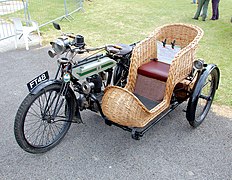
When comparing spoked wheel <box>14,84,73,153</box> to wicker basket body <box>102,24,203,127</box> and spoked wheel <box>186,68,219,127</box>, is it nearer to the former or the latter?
wicker basket body <box>102,24,203,127</box>

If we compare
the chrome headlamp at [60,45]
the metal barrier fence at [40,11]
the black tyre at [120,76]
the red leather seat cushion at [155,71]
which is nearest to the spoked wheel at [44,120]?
the chrome headlamp at [60,45]

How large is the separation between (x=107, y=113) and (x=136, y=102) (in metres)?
0.35

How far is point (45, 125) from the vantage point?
3076mm

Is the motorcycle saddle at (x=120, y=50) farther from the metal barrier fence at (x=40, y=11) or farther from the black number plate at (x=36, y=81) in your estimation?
the metal barrier fence at (x=40, y=11)

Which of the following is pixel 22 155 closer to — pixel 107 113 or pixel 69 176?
pixel 69 176

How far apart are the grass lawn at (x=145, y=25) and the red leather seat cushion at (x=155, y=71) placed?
4.05ft

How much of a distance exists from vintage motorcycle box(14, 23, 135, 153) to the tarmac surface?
196 mm

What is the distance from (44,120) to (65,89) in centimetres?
39

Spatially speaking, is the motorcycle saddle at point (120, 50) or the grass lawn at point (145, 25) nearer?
the motorcycle saddle at point (120, 50)

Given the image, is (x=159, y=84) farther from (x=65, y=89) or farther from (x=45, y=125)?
(x=45, y=125)

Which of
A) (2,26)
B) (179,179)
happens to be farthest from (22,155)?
(2,26)

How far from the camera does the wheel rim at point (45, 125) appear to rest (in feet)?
8.68

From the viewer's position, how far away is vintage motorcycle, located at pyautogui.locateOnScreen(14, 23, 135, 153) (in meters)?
2.46

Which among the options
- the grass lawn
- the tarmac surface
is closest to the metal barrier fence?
the grass lawn
